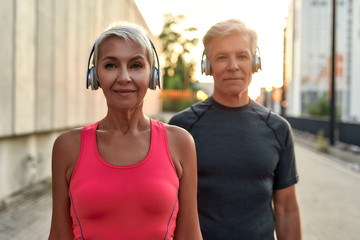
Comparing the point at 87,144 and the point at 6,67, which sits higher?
the point at 6,67

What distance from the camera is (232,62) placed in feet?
8.12

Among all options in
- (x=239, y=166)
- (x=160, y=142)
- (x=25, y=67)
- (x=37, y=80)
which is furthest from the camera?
(x=37, y=80)

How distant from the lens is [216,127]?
2566mm

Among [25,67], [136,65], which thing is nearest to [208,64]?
[136,65]

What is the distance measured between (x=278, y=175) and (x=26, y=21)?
26.4 feet

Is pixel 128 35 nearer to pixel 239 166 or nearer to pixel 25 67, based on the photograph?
pixel 239 166

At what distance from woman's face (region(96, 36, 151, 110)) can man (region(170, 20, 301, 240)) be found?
0.84 m

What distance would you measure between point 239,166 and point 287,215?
44 cm

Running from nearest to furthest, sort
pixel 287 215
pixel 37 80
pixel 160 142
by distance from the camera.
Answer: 1. pixel 160 142
2. pixel 287 215
3. pixel 37 80

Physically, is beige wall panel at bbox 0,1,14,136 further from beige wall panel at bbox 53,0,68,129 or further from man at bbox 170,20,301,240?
man at bbox 170,20,301,240

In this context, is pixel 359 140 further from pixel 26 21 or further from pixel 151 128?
pixel 151 128

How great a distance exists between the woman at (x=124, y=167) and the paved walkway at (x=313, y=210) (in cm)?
462

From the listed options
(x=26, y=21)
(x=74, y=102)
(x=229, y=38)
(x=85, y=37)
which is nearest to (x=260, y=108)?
(x=229, y=38)

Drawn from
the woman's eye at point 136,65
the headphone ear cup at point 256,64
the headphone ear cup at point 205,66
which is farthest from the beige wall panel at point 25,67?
the woman's eye at point 136,65
